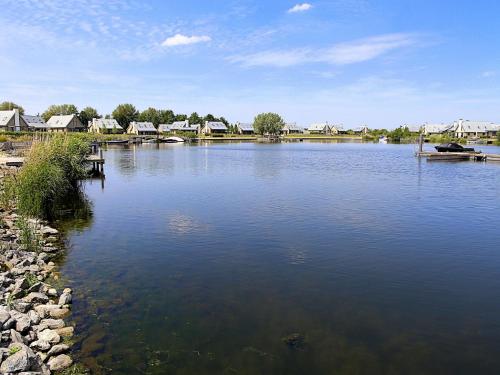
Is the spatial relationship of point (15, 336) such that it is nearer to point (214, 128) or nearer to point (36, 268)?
point (36, 268)

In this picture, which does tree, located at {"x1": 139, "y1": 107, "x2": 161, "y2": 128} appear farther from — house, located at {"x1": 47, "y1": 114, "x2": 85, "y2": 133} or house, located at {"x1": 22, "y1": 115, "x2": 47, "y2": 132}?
house, located at {"x1": 22, "y1": 115, "x2": 47, "y2": 132}

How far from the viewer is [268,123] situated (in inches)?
7121

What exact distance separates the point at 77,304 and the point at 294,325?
20.0 ft

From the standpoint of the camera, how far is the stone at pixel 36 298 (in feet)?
36.1

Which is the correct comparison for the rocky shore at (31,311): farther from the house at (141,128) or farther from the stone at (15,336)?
the house at (141,128)

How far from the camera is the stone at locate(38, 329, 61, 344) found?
9188 mm

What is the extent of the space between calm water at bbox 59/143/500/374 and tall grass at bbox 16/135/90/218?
2.25m

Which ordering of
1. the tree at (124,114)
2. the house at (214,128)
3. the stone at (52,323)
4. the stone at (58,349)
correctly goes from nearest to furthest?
the stone at (58,349)
the stone at (52,323)
the tree at (124,114)
the house at (214,128)

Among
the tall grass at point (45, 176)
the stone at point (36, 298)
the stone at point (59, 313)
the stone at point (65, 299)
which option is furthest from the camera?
the tall grass at point (45, 176)

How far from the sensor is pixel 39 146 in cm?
2367

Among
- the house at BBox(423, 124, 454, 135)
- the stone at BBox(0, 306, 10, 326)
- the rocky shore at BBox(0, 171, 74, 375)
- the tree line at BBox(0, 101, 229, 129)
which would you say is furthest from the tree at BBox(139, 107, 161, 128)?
the stone at BBox(0, 306, 10, 326)

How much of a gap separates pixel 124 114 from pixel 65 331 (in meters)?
171

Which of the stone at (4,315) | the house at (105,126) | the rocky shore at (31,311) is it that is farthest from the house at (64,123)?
the stone at (4,315)

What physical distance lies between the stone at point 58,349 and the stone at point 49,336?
290 mm
